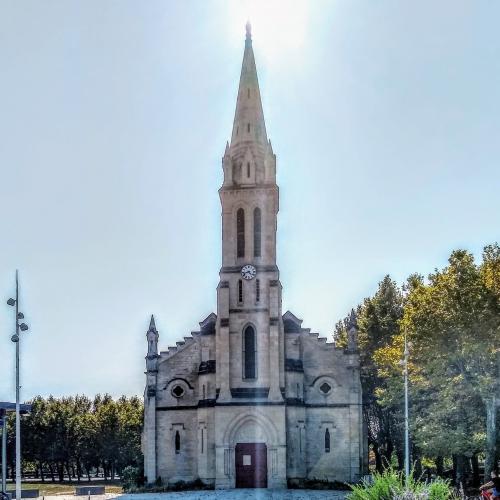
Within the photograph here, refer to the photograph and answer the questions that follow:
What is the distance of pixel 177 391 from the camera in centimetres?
5341

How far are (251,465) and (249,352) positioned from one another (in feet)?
23.4

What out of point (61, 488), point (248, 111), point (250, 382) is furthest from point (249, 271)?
point (61, 488)

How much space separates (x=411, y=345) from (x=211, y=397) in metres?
14.0

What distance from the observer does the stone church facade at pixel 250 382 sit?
4978cm

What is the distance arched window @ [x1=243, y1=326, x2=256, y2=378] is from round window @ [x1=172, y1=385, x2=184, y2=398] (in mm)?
5269

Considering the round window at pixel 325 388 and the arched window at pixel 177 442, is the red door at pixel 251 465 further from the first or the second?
the round window at pixel 325 388

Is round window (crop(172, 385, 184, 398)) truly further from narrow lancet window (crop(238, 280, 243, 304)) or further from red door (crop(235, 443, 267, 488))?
narrow lancet window (crop(238, 280, 243, 304))

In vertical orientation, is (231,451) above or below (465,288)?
below

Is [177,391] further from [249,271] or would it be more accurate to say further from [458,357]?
[458,357]

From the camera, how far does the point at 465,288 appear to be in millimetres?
42531

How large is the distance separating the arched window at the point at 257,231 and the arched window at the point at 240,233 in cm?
74

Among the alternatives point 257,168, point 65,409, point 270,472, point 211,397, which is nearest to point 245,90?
point 257,168

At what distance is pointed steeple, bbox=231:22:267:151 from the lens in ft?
178

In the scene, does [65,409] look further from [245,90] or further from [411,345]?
[411,345]
